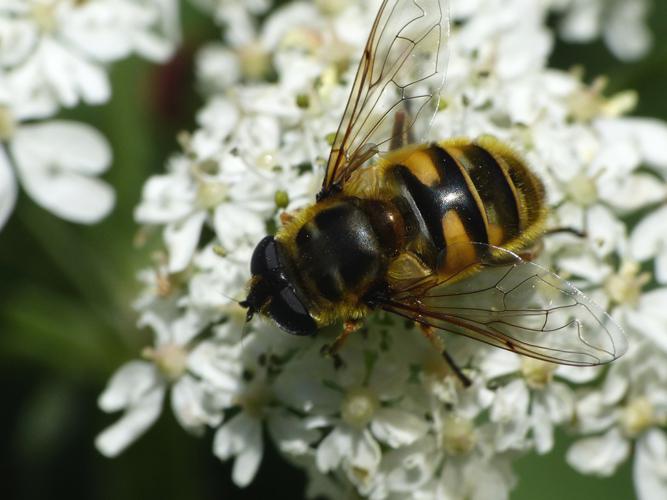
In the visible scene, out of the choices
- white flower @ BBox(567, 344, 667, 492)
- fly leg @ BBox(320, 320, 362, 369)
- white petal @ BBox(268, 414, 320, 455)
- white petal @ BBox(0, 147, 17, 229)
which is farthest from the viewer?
white petal @ BBox(0, 147, 17, 229)

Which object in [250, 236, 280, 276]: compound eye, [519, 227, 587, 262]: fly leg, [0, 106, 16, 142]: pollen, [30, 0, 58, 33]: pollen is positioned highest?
[30, 0, 58, 33]: pollen

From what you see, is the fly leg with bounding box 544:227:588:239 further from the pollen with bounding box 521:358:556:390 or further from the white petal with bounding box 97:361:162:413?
the white petal with bounding box 97:361:162:413

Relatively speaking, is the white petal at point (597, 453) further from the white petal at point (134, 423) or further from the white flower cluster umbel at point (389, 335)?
the white petal at point (134, 423)

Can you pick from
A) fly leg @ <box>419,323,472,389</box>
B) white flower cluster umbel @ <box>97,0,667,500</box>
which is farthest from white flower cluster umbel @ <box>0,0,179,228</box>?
fly leg @ <box>419,323,472,389</box>

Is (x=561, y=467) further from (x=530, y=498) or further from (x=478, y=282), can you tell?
(x=478, y=282)

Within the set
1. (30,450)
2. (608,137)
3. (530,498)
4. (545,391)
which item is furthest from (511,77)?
(30,450)

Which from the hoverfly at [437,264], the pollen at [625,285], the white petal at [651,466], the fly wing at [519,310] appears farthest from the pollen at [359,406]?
the white petal at [651,466]
